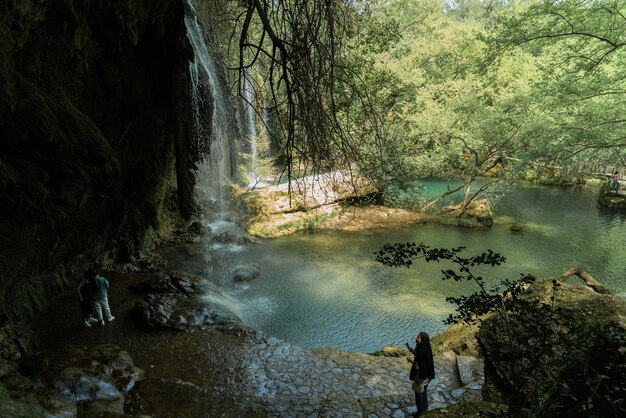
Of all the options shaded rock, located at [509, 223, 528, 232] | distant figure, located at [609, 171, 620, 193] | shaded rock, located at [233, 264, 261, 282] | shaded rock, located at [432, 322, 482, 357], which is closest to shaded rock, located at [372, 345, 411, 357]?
shaded rock, located at [432, 322, 482, 357]

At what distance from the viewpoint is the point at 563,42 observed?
1233 cm

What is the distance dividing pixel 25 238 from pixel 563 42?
15484 mm

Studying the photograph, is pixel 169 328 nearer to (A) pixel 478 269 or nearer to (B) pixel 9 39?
(B) pixel 9 39

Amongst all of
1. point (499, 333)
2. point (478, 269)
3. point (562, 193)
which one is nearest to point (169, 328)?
point (499, 333)

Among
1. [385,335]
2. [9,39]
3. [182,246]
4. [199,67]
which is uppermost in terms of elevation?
[199,67]

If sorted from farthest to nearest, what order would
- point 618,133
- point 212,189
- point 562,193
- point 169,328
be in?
point 562,193, point 212,189, point 618,133, point 169,328

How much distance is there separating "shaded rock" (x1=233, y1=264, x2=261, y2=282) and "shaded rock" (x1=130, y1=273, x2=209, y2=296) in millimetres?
1816

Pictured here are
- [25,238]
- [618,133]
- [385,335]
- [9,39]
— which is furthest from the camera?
[618,133]

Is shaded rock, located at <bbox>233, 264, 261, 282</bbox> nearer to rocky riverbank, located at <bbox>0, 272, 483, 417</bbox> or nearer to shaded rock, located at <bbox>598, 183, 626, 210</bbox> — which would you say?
rocky riverbank, located at <bbox>0, 272, 483, 417</bbox>

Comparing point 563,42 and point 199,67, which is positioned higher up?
point 563,42

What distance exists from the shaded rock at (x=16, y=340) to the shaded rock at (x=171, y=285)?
247 centimetres

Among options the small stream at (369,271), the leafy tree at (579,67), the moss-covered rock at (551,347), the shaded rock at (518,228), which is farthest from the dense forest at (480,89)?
the moss-covered rock at (551,347)

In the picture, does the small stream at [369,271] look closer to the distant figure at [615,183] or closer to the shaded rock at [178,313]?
the shaded rock at [178,313]

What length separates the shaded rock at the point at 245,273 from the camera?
37.1ft
